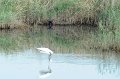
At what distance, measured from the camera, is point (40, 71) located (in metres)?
12.9

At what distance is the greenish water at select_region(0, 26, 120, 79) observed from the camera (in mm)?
12586

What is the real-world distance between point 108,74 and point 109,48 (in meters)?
2.29

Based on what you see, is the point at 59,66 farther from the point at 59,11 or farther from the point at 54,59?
the point at 59,11

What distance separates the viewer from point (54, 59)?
14164 mm

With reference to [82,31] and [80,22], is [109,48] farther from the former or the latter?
[80,22]

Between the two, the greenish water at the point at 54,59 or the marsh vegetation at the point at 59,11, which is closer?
the greenish water at the point at 54,59

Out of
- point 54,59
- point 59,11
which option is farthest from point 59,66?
point 59,11

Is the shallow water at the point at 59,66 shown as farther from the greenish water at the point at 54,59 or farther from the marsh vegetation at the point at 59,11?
the marsh vegetation at the point at 59,11

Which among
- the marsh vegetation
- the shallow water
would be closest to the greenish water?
the shallow water

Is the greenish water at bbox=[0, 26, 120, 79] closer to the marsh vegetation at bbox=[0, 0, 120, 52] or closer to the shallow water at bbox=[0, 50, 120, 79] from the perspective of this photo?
the shallow water at bbox=[0, 50, 120, 79]

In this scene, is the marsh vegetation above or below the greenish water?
above

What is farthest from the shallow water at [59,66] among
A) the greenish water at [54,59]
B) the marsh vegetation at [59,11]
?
the marsh vegetation at [59,11]

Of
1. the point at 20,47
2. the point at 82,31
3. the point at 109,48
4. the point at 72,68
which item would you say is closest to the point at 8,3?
the point at 82,31

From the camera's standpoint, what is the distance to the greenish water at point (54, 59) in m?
12.6
